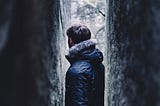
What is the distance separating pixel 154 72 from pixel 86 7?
854cm

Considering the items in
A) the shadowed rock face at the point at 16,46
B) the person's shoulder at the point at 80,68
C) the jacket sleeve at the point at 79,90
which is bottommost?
the jacket sleeve at the point at 79,90

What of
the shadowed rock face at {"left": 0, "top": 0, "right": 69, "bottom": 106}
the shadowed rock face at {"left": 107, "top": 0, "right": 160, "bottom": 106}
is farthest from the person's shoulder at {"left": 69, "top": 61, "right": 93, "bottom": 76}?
the shadowed rock face at {"left": 0, "top": 0, "right": 69, "bottom": 106}

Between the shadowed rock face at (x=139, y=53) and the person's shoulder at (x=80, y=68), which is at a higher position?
the shadowed rock face at (x=139, y=53)

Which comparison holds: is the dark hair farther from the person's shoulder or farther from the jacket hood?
the person's shoulder

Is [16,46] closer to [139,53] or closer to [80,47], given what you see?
[139,53]

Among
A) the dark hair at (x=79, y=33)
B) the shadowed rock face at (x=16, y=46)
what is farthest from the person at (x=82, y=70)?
the shadowed rock face at (x=16, y=46)

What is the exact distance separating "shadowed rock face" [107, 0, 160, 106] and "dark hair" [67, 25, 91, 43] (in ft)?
1.65

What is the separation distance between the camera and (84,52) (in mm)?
3557

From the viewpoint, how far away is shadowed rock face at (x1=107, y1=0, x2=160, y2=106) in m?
1.86

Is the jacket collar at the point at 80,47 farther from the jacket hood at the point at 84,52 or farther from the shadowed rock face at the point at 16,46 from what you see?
the shadowed rock face at the point at 16,46

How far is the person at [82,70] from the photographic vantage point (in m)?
3.45

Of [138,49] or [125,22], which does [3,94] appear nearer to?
[138,49]

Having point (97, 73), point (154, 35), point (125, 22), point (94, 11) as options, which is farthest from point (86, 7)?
point (154, 35)

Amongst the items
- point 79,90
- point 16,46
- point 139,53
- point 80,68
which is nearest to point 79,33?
point 80,68
